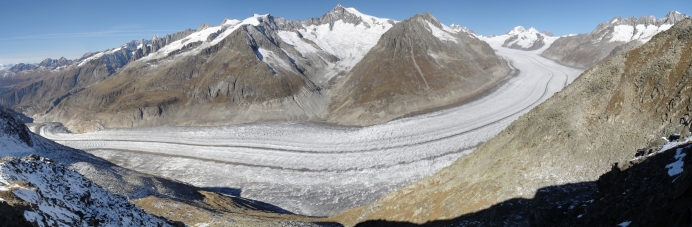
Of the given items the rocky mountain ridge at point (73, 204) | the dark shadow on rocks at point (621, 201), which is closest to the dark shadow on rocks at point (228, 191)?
the rocky mountain ridge at point (73, 204)

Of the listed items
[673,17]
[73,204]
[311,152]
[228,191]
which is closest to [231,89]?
[311,152]

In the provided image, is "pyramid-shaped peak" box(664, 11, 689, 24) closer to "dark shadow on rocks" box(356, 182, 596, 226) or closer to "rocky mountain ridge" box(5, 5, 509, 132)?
"rocky mountain ridge" box(5, 5, 509, 132)

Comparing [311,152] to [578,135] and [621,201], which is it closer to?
[578,135]

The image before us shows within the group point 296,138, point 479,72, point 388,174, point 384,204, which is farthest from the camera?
point 479,72

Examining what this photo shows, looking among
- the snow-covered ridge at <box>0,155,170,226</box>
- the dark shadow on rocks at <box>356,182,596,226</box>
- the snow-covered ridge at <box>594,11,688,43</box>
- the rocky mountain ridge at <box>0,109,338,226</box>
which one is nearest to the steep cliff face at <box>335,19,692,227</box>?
the dark shadow on rocks at <box>356,182,596,226</box>

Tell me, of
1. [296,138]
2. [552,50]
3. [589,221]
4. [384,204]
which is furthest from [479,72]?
[552,50]

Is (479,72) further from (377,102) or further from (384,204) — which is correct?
(384,204)
